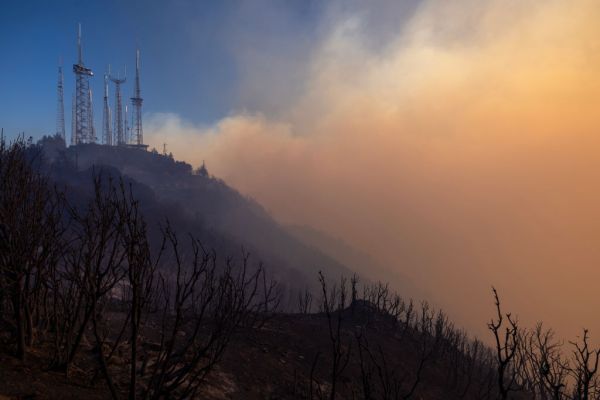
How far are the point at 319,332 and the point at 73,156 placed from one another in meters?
125

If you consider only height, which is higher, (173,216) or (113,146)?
(113,146)

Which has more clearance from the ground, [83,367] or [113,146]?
[113,146]

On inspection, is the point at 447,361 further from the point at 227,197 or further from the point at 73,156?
the point at 227,197

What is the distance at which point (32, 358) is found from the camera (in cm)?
1023

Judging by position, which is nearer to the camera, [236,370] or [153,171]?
[236,370]

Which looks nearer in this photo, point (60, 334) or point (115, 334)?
point (60, 334)

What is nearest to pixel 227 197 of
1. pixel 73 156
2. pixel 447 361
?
pixel 73 156

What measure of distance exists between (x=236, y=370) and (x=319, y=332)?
34.5ft

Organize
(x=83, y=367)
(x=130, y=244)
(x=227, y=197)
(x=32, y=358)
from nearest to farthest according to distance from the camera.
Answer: (x=130, y=244)
(x=32, y=358)
(x=83, y=367)
(x=227, y=197)

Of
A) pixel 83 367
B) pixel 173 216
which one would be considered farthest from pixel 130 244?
pixel 173 216

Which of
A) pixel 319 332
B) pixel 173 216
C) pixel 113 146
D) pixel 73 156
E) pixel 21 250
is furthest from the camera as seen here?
pixel 113 146

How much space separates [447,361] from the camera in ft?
103

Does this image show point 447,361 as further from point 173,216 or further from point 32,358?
point 173,216

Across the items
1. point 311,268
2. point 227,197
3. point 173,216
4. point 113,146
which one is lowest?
point 311,268
